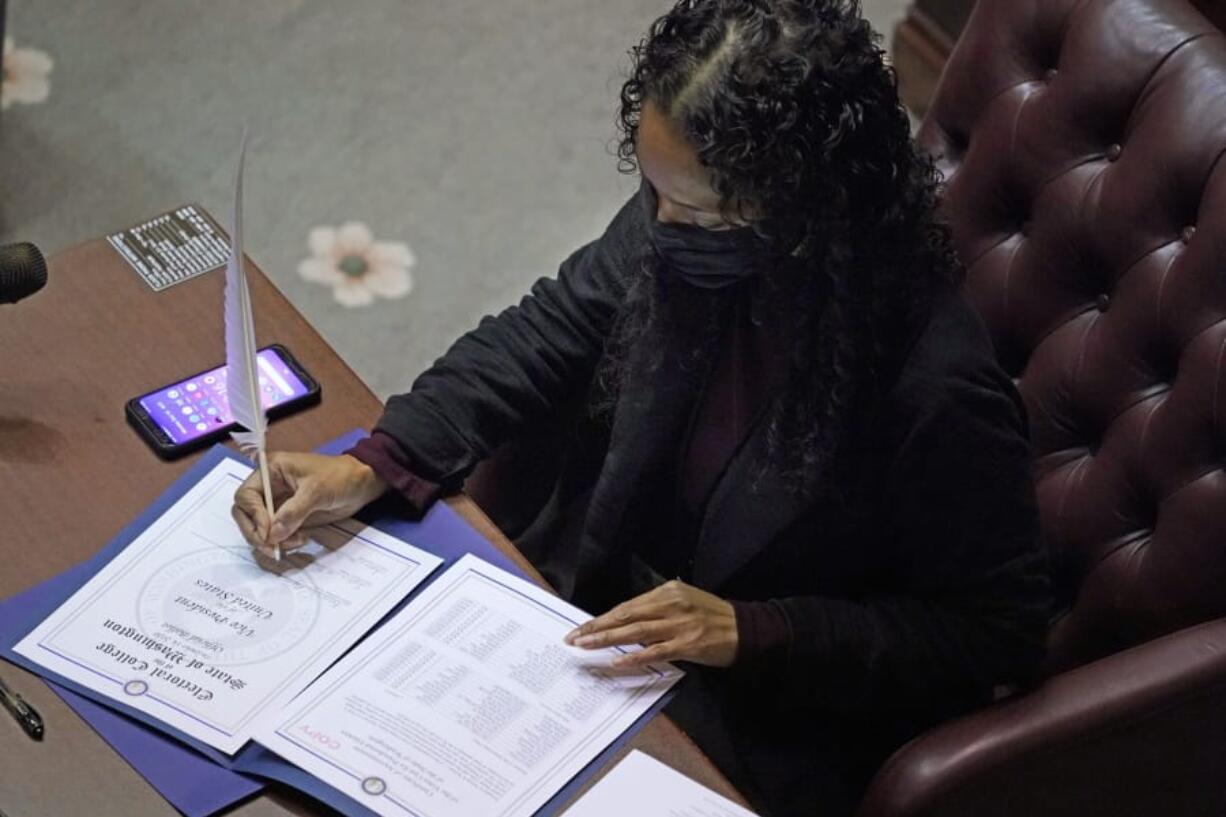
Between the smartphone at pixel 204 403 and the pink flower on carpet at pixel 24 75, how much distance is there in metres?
1.62

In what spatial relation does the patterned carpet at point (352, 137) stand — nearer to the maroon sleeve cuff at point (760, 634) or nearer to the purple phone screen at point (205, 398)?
the purple phone screen at point (205, 398)

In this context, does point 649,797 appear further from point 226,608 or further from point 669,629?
point 226,608

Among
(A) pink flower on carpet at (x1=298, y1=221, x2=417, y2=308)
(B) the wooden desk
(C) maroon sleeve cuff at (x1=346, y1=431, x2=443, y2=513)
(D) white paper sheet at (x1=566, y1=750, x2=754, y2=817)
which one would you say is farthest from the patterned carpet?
(D) white paper sheet at (x1=566, y1=750, x2=754, y2=817)

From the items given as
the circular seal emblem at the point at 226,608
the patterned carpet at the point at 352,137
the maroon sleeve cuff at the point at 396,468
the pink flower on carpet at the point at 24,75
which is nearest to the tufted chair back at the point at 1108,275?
the maroon sleeve cuff at the point at 396,468

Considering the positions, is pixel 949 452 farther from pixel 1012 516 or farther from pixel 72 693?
pixel 72 693

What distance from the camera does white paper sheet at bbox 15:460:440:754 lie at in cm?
121

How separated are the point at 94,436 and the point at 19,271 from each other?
0.16m

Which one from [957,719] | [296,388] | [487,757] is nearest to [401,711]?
[487,757]

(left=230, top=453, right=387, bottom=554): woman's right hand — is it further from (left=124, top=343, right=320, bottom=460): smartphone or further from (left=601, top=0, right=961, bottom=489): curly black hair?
(left=601, top=0, right=961, bottom=489): curly black hair

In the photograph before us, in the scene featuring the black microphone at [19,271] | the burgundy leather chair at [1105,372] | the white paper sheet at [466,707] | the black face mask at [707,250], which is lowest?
the burgundy leather chair at [1105,372]

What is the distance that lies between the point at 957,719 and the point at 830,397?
0.29 metres

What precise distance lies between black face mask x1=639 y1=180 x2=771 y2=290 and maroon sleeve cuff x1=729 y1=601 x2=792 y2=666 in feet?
0.88

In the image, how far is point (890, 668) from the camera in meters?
1.34

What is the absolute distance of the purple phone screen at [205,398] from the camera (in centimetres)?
140
